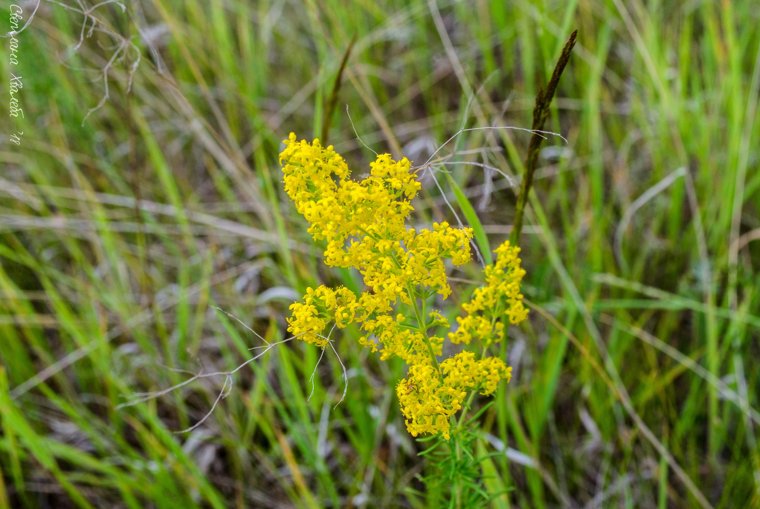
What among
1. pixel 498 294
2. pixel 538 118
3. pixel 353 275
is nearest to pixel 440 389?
pixel 498 294

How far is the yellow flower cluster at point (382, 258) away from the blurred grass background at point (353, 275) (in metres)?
0.63

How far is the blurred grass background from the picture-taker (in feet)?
5.85

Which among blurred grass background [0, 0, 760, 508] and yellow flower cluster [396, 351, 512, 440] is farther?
blurred grass background [0, 0, 760, 508]

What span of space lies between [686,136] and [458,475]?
1599mm

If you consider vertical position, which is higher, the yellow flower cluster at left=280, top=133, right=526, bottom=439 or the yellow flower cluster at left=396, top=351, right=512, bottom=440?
the yellow flower cluster at left=280, top=133, right=526, bottom=439

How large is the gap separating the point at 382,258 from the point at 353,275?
107 centimetres

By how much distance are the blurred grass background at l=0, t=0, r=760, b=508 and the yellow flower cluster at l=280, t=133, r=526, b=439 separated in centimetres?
63

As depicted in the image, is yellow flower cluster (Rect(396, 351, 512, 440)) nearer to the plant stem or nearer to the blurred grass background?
the plant stem

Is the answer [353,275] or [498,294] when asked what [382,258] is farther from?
[353,275]

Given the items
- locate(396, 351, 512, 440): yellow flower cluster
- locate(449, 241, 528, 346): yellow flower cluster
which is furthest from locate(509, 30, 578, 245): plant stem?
locate(396, 351, 512, 440): yellow flower cluster

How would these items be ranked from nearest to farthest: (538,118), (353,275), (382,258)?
1. (382,258)
2. (538,118)
3. (353,275)

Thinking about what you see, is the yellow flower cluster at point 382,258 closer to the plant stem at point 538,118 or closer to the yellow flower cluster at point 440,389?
the yellow flower cluster at point 440,389

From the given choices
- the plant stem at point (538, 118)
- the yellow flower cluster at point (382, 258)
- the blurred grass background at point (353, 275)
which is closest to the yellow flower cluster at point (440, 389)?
the yellow flower cluster at point (382, 258)

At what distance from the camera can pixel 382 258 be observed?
0.87 meters
